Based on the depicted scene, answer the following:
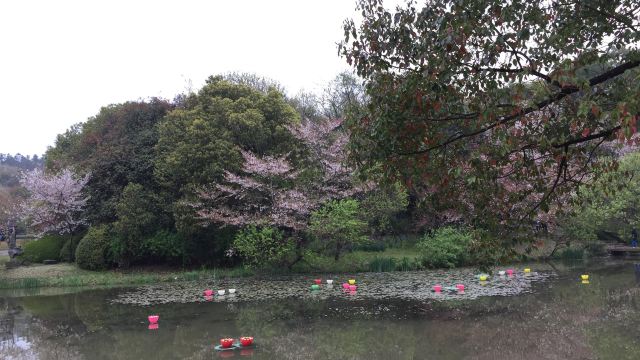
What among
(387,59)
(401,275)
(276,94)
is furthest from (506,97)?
(276,94)

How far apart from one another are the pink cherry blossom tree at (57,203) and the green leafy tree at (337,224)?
31.3ft

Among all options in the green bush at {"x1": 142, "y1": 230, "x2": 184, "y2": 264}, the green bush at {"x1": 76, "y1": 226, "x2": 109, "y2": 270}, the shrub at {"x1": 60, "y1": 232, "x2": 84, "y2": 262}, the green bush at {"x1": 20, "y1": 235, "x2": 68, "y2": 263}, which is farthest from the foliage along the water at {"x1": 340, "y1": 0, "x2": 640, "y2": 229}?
the green bush at {"x1": 20, "y1": 235, "x2": 68, "y2": 263}

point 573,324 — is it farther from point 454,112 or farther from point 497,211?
point 454,112

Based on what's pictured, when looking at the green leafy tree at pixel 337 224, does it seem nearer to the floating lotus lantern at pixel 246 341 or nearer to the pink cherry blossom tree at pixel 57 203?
the floating lotus lantern at pixel 246 341

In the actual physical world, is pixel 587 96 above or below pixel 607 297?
above

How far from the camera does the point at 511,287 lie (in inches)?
558

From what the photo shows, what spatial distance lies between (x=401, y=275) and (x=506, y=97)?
1432 cm

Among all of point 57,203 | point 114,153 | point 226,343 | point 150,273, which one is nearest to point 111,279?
point 150,273

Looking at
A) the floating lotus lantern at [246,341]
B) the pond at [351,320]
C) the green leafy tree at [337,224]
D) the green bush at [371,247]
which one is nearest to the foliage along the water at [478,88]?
the pond at [351,320]

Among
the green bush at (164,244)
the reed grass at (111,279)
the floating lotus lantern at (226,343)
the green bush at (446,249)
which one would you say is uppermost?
the green bush at (164,244)

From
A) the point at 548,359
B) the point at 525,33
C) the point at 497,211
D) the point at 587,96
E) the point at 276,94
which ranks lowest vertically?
the point at 548,359

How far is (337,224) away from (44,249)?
42.1ft

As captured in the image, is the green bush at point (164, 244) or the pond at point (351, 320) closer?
the pond at point (351, 320)

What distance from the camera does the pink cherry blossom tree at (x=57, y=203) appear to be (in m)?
20.4
